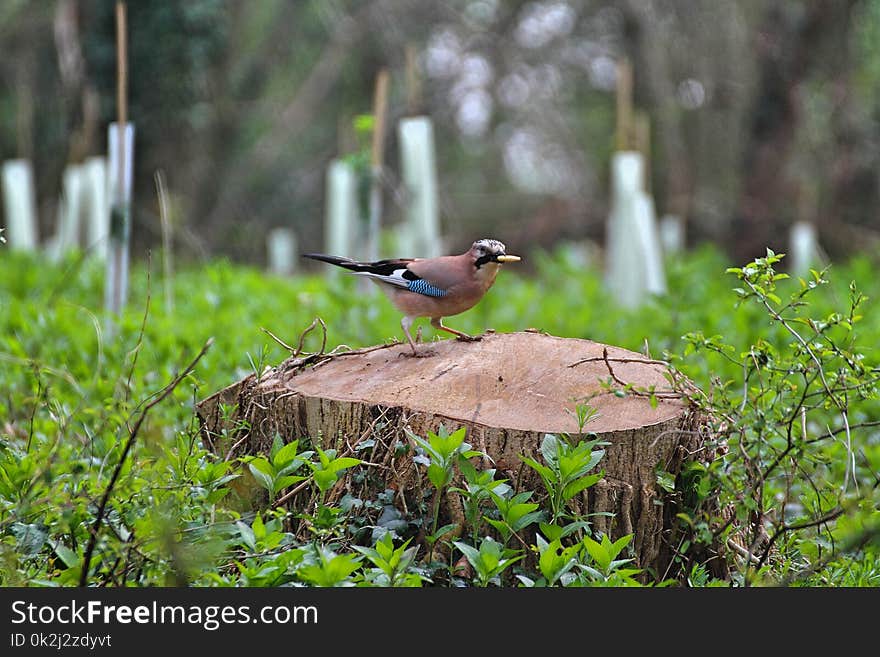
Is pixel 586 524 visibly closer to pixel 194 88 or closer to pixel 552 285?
pixel 552 285

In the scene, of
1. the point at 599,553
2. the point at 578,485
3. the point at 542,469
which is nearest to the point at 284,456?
the point at 542,469

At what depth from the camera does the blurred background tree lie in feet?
47.2

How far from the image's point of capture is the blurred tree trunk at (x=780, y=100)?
15.1 meters

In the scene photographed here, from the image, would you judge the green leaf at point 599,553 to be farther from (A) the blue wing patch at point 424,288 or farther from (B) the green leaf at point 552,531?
(A) the blue wing patch at point 424,288

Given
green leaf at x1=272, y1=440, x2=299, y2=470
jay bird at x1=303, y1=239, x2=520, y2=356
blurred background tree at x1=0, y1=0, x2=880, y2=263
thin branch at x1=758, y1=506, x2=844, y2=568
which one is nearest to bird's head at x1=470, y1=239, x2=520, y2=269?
jay bird at x1=303, y1=239, x2=520, y2=356

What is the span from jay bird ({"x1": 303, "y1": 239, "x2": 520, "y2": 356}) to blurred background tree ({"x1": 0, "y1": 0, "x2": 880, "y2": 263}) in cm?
818

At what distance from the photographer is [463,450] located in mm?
3727

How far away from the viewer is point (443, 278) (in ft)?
14.8

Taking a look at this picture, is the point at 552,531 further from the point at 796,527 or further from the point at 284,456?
the point at 284,456

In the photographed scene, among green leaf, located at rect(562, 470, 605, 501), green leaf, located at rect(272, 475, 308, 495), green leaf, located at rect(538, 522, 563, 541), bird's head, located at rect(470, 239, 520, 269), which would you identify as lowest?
green leaf, located at rect(538, 522, 563, 541)

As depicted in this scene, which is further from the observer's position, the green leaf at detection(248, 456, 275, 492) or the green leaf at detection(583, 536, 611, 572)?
the green leaf at detection(248, 456, 275, 492)

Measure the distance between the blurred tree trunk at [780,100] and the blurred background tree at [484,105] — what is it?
0.03 meters

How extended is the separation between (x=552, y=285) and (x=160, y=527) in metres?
9.14

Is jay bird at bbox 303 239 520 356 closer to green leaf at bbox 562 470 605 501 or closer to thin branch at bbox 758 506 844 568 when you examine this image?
green leaf at bbox 562 470 605 501
